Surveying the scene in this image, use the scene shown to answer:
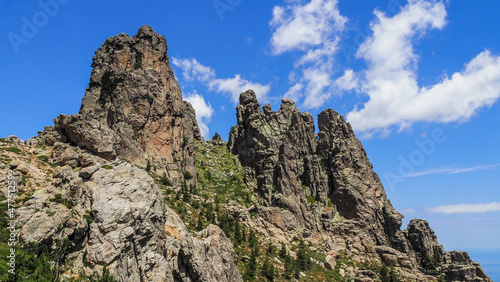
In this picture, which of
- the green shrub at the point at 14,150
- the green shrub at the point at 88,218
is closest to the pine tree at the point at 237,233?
the green shrub at the point at 88,218

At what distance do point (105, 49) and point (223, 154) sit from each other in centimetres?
5144

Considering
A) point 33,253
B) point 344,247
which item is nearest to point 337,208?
point 344,247

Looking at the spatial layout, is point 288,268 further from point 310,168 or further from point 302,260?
point 310,168

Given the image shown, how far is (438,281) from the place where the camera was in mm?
84125

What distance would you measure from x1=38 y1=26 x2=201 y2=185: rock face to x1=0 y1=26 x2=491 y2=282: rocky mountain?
12.9 inches

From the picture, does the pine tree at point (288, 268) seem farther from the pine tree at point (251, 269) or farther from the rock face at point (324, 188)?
the rock face at point (324, 188)

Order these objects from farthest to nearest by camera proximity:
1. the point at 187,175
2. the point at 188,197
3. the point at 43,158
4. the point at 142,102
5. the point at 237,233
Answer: the point at 187,175
the point at 142,102
the point at 188,197
the point at 237,233
the point at 43,158

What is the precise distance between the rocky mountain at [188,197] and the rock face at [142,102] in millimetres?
327

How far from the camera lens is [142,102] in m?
73.9

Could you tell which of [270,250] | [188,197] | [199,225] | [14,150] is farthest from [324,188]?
[14,150]

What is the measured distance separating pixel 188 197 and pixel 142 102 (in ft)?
81.3

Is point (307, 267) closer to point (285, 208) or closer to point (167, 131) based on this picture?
point (285, 208)

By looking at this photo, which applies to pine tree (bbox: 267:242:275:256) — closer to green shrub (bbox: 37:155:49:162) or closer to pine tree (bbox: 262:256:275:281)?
pine tree (bbox: 262:256:275:281)

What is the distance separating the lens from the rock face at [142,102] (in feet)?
232
